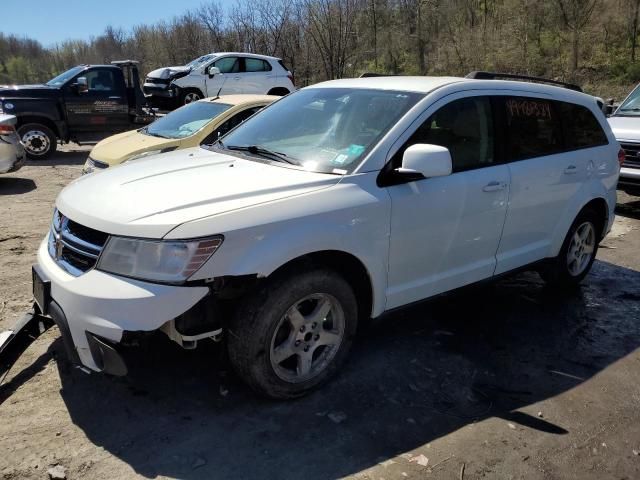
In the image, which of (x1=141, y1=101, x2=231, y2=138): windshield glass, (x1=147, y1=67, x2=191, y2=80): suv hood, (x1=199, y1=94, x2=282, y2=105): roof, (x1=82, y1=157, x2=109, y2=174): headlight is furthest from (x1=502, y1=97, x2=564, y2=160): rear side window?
(x1=147, y1=67, x2=191, y2=80): suv hood

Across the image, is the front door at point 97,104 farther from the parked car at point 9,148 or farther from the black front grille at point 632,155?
the black front grille at point 632,155

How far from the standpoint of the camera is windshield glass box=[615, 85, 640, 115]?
29.0ft

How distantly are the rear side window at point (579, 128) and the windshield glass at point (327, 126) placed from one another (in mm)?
1717

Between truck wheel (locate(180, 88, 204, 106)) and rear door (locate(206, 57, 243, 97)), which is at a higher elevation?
rear door (locate(206, 57, 243, 97))

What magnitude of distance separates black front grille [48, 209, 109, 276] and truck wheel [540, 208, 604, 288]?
360 cm

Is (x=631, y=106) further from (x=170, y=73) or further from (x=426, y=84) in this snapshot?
(x=170, y=73)

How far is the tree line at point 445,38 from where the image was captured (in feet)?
69.9

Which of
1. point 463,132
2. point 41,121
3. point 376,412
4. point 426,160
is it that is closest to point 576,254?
point 463,132

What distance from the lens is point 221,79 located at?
54.6 feet

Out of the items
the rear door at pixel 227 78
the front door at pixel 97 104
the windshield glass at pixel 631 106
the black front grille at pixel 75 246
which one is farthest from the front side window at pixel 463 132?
the rear door at pixel 227 78

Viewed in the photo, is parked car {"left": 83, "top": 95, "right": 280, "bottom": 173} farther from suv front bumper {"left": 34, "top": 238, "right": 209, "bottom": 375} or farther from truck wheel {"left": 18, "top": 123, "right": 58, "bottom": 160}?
truck wheel {"left": 18, "top": 123, "right": 58, "bottom": 160}

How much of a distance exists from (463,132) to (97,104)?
10.6 m

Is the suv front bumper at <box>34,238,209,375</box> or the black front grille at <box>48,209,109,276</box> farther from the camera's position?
the black front grille at <box>48,209,109,276</box>

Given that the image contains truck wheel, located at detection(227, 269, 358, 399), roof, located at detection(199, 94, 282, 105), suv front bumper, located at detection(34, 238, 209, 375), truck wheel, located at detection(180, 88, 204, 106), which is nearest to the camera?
suv front bumper, located at detection(34, 238, 209, 375)
